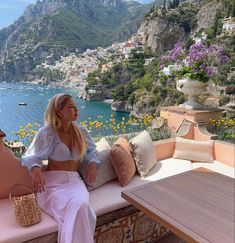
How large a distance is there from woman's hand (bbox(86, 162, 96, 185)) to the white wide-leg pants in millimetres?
74

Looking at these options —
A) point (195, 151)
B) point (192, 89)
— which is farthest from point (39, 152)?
Result: point (192, 89)

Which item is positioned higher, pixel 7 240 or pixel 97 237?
pixel 7 240

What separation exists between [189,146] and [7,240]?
82.0 inches

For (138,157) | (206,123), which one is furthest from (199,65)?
(138,157)

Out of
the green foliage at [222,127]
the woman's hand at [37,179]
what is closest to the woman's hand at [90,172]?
the woman's hand at [37,179]

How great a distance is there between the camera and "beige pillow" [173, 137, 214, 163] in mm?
2945

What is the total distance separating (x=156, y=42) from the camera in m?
49.7

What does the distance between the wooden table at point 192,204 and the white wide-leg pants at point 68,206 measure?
271 mm

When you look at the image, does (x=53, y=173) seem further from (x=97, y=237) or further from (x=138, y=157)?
(x=138, y=157)

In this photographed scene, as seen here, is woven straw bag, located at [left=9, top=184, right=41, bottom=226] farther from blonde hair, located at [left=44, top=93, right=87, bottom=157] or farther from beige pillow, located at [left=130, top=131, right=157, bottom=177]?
beige pillow, located at [left=130, top=131, right=157, bottom=177]

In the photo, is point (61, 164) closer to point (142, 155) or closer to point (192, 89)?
point (142, 155)

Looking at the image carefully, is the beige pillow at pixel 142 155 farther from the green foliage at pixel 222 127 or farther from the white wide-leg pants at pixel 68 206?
the green foliage at pixel 222 127

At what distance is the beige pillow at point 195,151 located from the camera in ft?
9.66

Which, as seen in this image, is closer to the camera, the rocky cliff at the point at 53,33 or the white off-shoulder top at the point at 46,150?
the white off-shoulder top at the point at 46,150
